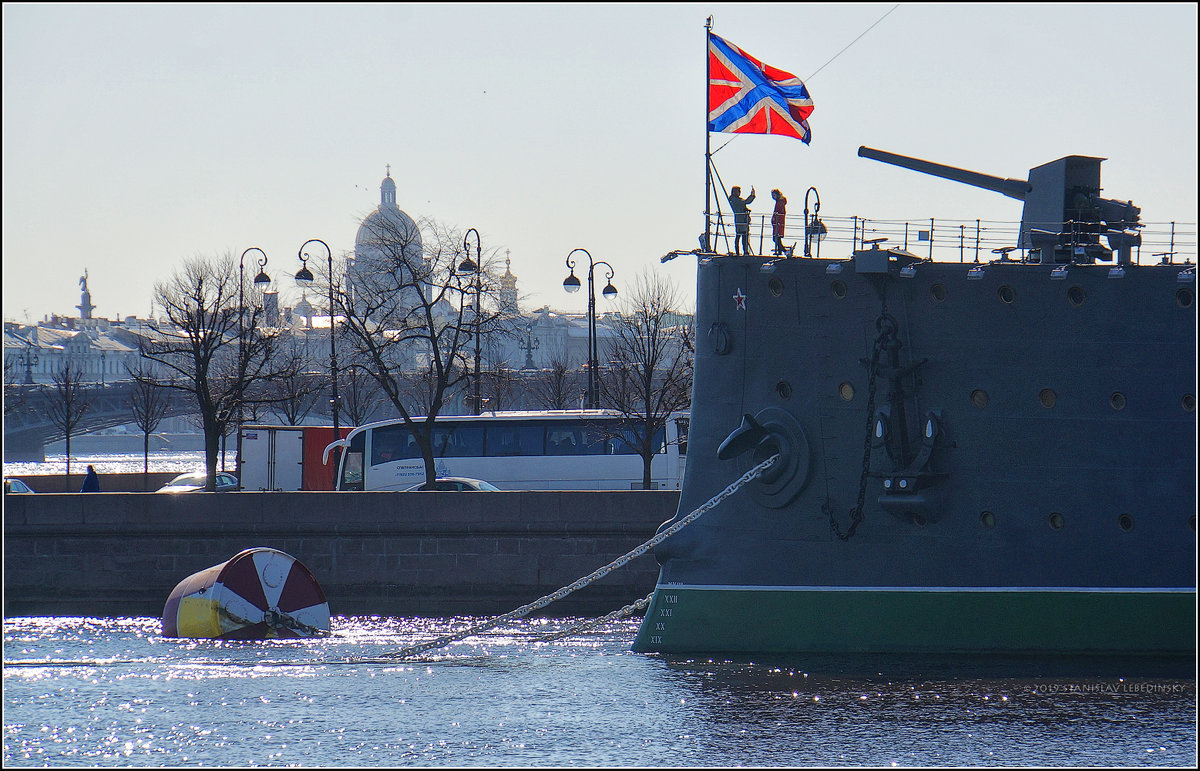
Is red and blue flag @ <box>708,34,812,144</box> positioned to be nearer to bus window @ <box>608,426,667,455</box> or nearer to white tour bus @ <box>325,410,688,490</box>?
bus window @ <box>608,426,667,455</box>

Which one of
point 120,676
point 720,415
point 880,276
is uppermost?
point 880,276

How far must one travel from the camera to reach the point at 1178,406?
15703 mm

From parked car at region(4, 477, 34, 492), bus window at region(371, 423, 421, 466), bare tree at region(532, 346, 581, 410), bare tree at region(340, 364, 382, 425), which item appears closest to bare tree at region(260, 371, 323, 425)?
bare tree at region(340, 364, 382, 425)

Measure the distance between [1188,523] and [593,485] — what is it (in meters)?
19.0

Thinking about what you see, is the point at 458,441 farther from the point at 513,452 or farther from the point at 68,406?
the point at 68,406

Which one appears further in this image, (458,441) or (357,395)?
(357,395)

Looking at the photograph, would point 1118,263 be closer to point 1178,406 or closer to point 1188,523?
point 1178,406

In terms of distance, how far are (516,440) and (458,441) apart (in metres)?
1.48

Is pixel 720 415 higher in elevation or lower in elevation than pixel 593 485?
higher

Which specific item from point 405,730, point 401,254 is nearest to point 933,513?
point 405,730

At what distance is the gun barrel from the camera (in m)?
17.1

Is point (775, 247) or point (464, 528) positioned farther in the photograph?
point (464, 528)

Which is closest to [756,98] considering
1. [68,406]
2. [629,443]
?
[629,443]

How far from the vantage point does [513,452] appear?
33062mm
